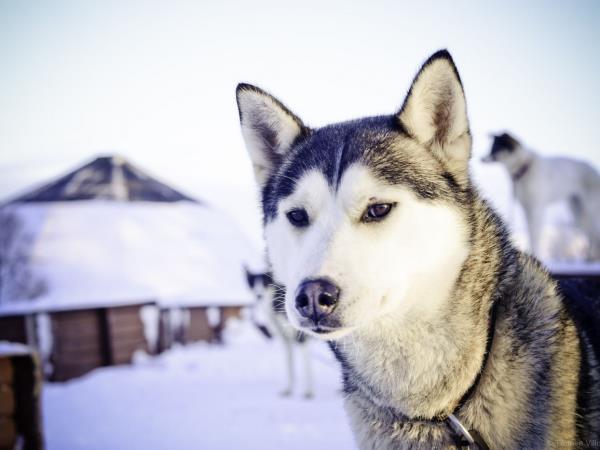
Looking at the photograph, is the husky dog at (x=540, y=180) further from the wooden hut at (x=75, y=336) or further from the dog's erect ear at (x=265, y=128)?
the wooden hut at (x=75, y=336)

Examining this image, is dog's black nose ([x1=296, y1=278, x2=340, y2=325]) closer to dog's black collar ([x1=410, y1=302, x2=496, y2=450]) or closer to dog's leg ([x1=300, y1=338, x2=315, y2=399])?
dog's black collar ([x1=410, y1=302, x2=496, y2=450])

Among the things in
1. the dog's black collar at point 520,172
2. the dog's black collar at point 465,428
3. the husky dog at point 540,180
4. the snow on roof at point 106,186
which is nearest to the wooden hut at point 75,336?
the snow on roof at point 106,186

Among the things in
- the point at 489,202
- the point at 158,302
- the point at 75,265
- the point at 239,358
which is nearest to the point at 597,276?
the point at 489,202

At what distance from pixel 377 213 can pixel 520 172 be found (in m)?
4.33

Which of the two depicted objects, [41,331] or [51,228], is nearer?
[41,331]

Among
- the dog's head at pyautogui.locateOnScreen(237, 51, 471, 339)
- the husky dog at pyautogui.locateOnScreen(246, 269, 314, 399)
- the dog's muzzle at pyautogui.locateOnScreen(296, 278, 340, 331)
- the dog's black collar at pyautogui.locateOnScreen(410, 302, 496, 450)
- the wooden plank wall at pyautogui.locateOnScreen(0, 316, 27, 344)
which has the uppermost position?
the dog's head at pyautogui.locateOnScreen(237, 51, 471, 339)

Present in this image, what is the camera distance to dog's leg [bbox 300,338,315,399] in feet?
17.0

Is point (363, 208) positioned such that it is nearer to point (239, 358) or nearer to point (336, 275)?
point (336, 275)

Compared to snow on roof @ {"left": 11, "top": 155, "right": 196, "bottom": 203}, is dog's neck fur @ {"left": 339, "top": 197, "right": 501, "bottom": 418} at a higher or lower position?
lower

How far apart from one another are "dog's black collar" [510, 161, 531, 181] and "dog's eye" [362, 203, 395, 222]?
4269 mm

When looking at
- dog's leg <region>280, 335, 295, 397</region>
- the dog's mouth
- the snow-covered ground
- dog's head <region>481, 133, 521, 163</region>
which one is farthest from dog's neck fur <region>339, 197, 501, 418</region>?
dog's leg <region>280, 335, 295, 397</region>

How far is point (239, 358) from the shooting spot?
8242mm

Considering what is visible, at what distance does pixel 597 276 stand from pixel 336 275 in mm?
3665

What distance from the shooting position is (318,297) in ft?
4.05
